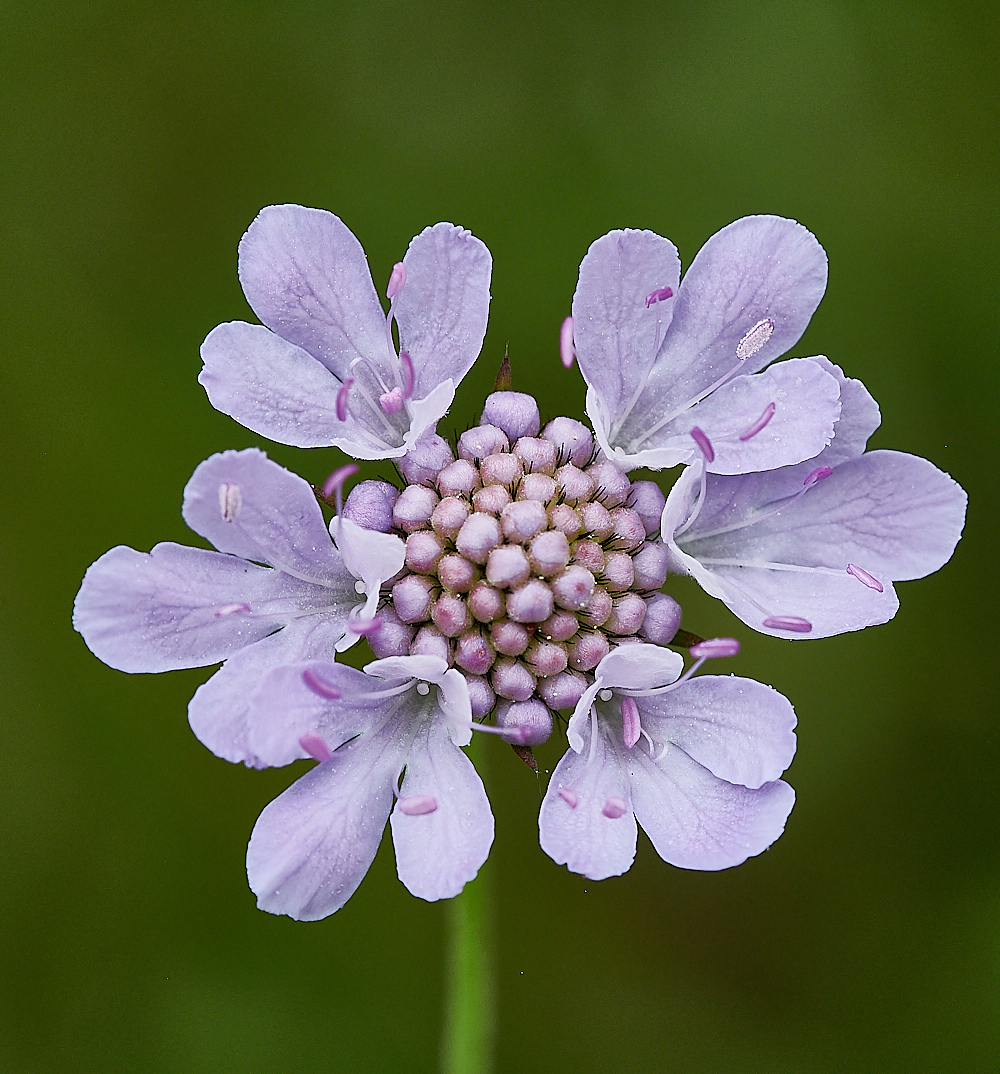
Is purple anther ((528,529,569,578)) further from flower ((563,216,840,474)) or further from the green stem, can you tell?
the green stem

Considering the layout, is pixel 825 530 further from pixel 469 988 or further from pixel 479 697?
pixel 469 988

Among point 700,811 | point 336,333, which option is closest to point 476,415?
point 336,333

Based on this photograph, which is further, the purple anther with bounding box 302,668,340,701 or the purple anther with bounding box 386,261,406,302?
the purple anther with bounding box 386,261,406,302

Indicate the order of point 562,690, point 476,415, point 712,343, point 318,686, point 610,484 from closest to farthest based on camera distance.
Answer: point 318,686 < point 562,690 < point 610,484 < point 712,343 < point 476,415

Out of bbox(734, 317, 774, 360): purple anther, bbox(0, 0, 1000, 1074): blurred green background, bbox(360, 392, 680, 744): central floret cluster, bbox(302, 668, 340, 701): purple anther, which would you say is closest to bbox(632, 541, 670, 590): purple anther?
bbox(360, 392, 680, 744): central floret cluster

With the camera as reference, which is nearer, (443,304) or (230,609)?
(230,609)

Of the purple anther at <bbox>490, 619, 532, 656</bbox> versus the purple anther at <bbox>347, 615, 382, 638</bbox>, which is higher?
the purple anther at <bbox>347, 615, 382, 638</bbox>

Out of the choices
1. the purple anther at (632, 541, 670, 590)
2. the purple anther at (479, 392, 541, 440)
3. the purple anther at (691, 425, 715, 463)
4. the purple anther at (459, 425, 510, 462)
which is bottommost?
the purple anther at (632, 541, 670, 590)
